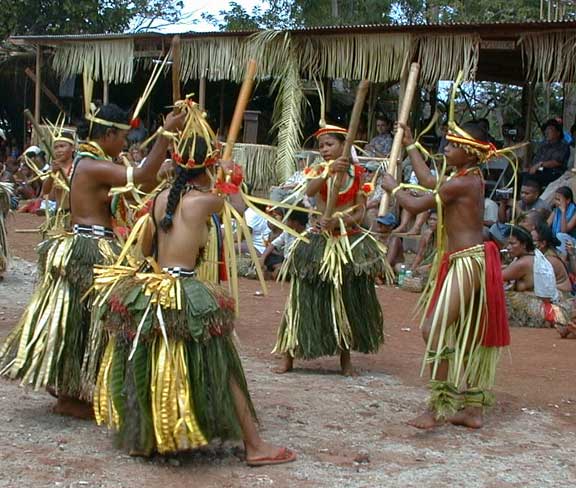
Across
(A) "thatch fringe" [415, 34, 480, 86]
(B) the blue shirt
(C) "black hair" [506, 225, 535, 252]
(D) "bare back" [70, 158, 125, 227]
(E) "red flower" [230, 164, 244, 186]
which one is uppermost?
(A) "thatch fringe" [415, 34, 480, 86]

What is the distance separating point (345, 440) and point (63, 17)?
18.2m

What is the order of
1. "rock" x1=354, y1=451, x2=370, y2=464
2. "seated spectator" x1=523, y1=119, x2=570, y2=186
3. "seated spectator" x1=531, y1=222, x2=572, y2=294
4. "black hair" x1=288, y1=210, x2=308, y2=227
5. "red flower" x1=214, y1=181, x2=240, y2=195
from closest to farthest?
"red flower" x1=214, y1=181, x2=240, y2=195, "rock" x1=354, y1=451, x2=370, y2=464, "seated spectator" x1=531, y1=222, x2=572, y2=294, "black hair" x1=288, y1=210, x2=308, y2=227, "seated spectator" x1=523, y1=119, x2=570, y2=186

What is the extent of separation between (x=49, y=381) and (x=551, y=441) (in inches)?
103

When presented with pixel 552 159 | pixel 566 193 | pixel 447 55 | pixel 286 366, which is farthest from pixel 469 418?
pixel 552 159

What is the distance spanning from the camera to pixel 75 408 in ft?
16.6

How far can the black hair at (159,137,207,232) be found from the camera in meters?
4.24

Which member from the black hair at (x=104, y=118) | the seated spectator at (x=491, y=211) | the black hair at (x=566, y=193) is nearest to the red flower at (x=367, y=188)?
the black hair at (x=104, y=118)

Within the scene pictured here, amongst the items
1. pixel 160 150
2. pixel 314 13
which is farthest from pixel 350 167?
pixel 314 13

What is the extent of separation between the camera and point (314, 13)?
69.7 feet

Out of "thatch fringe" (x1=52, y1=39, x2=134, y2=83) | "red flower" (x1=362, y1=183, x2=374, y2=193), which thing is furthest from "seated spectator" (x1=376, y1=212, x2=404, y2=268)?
"thatch fringe" (x1=52, y1=39, x2=134, y2=83)

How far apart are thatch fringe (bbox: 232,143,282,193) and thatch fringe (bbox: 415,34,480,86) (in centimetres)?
278

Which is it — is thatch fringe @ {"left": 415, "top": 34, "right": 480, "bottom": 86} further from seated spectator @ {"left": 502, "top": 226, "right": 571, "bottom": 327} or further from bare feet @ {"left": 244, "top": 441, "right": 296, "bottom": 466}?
bare feet @ {"left": 244, "top": 441, "right": 296, "bottom": 466}

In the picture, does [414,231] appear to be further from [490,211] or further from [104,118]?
[104,118]

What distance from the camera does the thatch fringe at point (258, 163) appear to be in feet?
45.4
